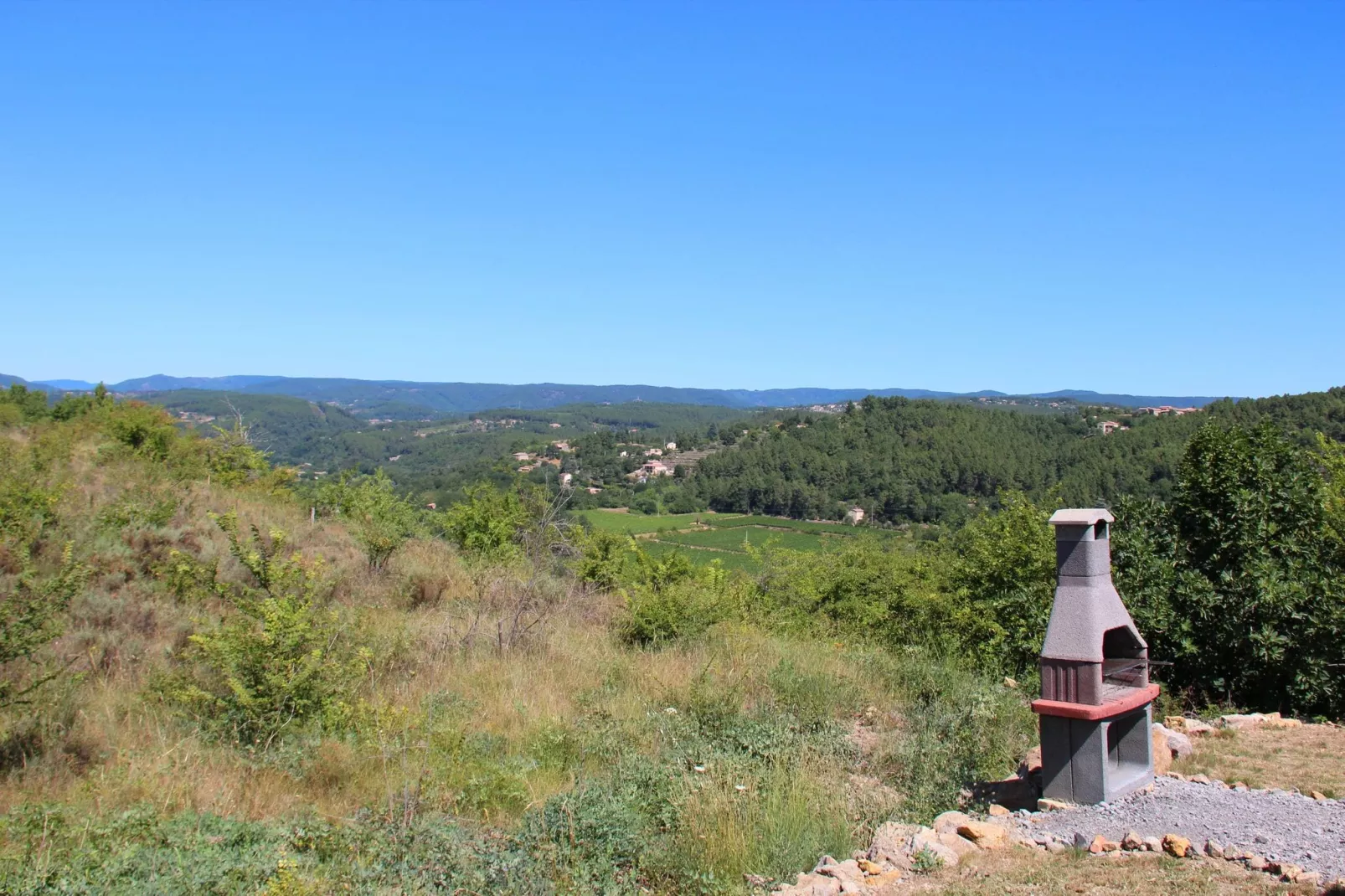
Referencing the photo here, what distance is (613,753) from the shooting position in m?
6.18

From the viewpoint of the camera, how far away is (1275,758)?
6188 millimetres

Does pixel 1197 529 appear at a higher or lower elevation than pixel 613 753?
higher

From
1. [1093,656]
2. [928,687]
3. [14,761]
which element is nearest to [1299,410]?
[928,687]

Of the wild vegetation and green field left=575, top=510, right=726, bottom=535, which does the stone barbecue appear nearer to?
the wild vegetation

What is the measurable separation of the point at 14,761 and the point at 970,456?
3949cm

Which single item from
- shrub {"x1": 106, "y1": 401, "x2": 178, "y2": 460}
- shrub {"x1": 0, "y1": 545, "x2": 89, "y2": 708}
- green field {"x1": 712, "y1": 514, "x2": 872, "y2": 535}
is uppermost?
shrub {"x1": 106, "y1": 401, "x2": 178, "y2": 460}

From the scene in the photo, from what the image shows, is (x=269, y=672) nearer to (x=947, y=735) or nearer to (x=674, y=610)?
(x=947, y=735)

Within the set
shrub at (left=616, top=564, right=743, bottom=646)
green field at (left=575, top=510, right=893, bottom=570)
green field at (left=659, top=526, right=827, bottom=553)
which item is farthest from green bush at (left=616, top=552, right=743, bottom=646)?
green field at (left=659, top=526, right=827, bottom=553)

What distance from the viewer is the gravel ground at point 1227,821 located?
14.5ft

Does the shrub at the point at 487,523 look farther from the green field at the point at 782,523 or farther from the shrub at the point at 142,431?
the green field at the point at 782,523

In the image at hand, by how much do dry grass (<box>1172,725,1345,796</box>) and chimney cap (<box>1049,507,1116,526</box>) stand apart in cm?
197

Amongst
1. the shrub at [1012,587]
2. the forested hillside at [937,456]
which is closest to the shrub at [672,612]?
the shrub at [1012,587]

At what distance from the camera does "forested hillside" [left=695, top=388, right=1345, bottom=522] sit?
27.5 m

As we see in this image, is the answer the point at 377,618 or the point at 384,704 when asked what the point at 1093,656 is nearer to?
the point at 384,704
